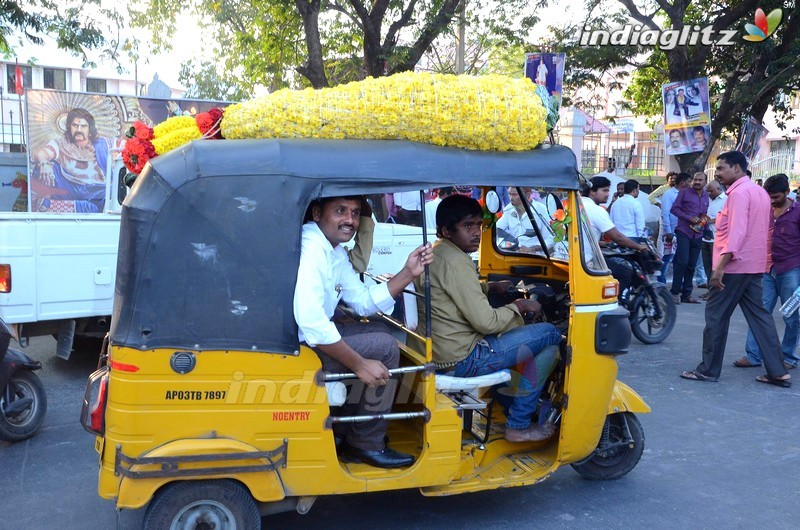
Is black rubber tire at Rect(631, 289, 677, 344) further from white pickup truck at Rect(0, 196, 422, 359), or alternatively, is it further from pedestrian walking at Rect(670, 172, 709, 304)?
white pickup truck at Rect(0, 196, 422, 359)

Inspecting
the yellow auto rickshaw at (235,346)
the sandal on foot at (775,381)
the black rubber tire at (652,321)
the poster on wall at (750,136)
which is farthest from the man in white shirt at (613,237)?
the poster on wall at (750,136)

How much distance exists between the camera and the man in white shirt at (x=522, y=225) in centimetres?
490

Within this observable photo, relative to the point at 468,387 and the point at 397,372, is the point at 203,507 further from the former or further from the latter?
the point at 468,387

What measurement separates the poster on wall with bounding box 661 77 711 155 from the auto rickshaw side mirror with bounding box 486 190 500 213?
10946mm

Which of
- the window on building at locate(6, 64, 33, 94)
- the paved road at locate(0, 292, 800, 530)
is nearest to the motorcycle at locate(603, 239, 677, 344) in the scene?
the paved road at locate(0, 292, 800, 530)

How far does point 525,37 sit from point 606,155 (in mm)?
6426

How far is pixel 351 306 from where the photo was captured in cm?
392

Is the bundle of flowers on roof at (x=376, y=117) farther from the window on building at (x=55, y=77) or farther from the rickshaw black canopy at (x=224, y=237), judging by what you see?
the window on building at (x=55, y=77)

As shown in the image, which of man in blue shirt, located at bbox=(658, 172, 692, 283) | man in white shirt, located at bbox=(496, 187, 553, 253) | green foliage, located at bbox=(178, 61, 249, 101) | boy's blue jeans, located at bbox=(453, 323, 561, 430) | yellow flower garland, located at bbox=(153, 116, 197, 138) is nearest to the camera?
yellow flower garland, located at bbox=(153, 116, 197, 138)

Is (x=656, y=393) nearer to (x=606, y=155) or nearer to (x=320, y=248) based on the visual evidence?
(x=320, y=248)

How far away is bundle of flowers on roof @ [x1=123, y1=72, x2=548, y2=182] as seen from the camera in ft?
11.6

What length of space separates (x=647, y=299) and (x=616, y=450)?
4286 mm

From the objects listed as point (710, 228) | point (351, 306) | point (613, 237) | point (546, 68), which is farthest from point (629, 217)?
point (351, 306)

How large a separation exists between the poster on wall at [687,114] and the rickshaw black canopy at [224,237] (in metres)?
12.5
